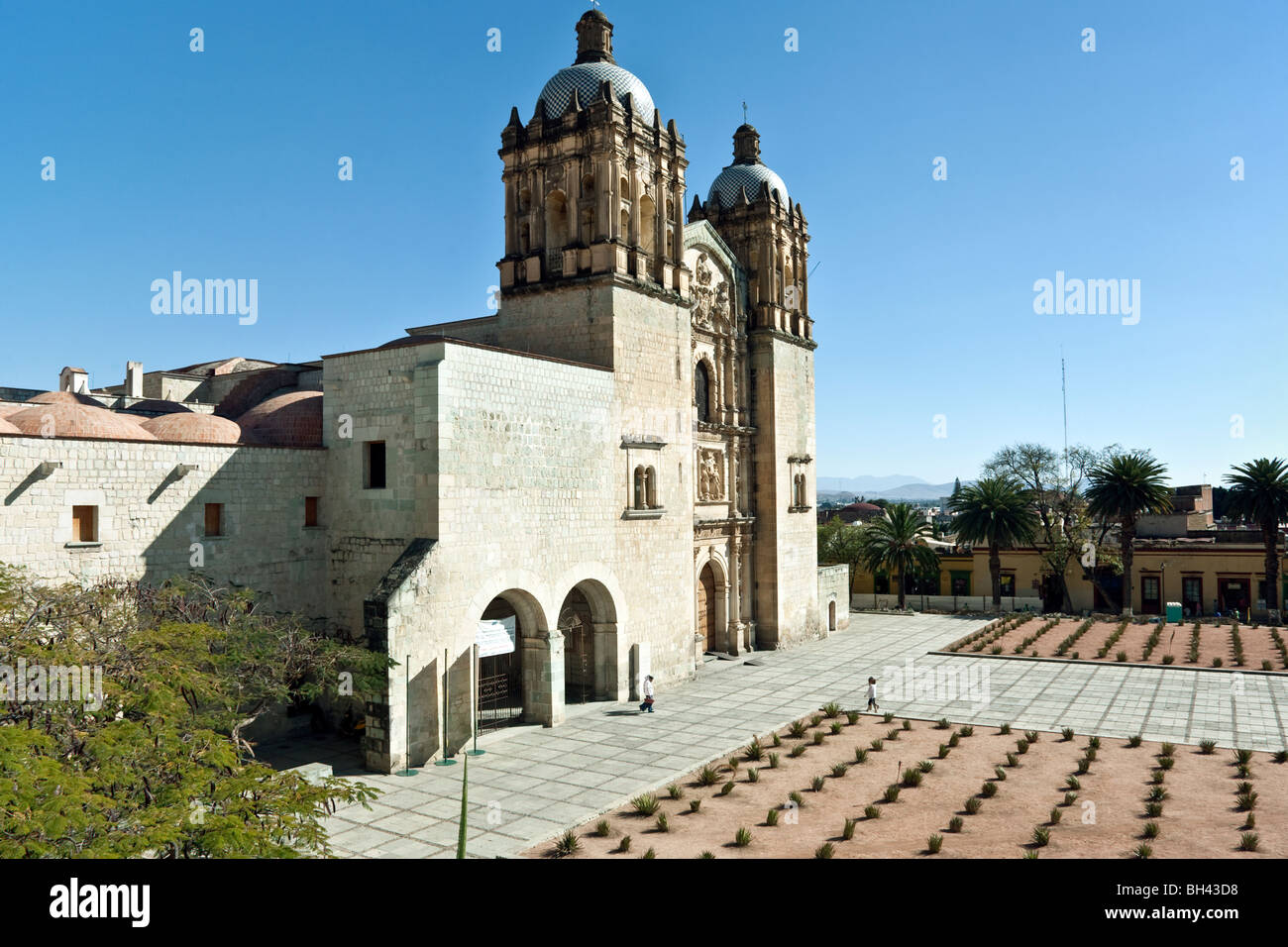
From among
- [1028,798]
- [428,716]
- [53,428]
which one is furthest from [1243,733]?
[53,428]

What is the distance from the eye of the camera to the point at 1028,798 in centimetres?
1719

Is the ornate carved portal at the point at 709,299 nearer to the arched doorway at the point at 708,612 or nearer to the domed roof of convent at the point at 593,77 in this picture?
the domed roof of convent at the point at 593,77

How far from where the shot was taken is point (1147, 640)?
37.4 m

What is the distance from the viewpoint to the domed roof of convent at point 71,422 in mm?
20625

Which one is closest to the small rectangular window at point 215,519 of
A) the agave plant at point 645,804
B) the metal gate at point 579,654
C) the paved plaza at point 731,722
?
the paved plaza at point 731,722

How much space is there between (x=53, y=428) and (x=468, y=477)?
9799mm

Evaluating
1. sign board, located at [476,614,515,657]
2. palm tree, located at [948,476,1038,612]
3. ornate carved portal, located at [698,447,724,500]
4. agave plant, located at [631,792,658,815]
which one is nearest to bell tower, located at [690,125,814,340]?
ornate carved portal, located at [698,447,724,500]

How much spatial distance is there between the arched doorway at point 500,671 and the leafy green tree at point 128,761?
7117 millimetres

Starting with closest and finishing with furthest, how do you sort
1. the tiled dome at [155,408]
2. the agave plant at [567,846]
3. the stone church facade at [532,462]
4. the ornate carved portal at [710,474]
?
the agave plant at [567,846] → the stone church facade at [532,462] → the tiled dome at [155,408] → the ornate carved portal at [710,474]

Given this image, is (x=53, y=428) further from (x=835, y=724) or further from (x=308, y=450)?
(x=835, y=724)

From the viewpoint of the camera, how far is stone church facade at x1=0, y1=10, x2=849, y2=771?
19547 mm

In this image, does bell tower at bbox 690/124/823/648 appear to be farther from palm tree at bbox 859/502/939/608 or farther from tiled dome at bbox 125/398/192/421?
tiled dome at bbox 125/398/192/421
